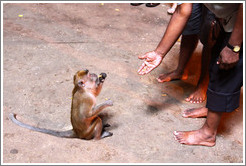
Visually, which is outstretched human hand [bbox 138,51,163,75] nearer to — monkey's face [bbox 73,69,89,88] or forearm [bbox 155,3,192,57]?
forearm [bbox 155,3,192,57]

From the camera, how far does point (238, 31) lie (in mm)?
2408

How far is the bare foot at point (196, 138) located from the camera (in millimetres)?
3234

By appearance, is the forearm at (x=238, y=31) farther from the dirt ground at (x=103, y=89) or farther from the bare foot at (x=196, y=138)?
the dirt ground at (x=103, y=89)

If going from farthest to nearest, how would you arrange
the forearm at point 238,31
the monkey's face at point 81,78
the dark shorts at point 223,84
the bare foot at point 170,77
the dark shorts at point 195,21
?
the bare foot at point 170,77, the dark shorts at point 195,21, the monkey's face at point 81,78, the dark shorts at point 223,84, the forearm at point 238,31

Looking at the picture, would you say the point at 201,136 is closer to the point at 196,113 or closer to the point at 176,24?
the point at 196,113

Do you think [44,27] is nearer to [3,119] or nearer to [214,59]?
[3,119]

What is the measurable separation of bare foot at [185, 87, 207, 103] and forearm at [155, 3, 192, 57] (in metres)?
1.17

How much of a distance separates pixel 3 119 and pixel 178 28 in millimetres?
2164

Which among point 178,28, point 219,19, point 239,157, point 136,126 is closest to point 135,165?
point 136,126

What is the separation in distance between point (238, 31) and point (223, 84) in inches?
21.7

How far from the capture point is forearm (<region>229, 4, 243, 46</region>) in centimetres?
233

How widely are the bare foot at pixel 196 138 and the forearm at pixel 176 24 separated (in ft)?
3.18

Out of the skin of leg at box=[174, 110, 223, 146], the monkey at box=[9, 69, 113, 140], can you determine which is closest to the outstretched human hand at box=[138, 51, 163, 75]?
the monkey at box=[9, 69, 113, 140]

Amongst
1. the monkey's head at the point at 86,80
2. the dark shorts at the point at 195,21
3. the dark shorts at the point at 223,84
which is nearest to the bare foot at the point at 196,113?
the dark shorts at the point at 223,84
